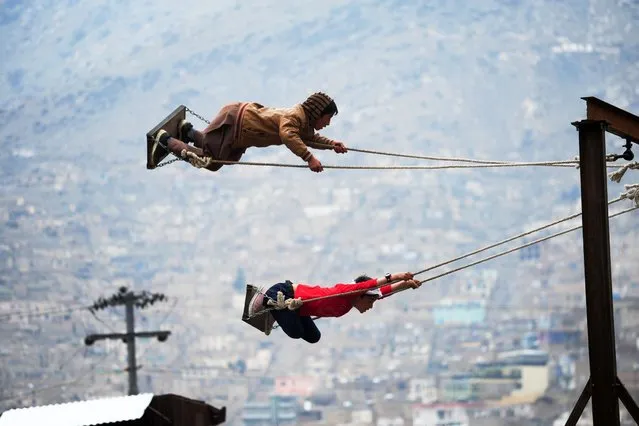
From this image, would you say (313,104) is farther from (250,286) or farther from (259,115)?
(250,286)

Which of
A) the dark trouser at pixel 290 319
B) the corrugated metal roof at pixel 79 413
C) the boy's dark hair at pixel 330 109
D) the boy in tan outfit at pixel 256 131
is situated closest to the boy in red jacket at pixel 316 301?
the dark trouser at pixel 290 319

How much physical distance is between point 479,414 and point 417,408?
1347 cm

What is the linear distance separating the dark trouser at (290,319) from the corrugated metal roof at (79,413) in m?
7.53

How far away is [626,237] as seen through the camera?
644ft

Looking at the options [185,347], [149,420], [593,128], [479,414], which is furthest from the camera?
[185,347]

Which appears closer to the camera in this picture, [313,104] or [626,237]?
[313,104]

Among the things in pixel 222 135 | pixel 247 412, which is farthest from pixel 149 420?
pixel 247 412

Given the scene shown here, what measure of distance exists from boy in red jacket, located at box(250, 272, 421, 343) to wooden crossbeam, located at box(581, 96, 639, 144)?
2.61 m

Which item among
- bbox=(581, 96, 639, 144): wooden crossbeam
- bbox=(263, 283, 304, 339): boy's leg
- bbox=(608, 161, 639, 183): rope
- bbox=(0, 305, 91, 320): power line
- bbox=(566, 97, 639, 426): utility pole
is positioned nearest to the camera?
bbox=(566, 97, 639, 426): utility pole

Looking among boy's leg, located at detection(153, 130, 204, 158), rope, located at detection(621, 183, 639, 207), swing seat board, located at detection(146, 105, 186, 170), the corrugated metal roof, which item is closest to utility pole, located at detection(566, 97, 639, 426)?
rope, located at detection(621, 183, 639, 207)

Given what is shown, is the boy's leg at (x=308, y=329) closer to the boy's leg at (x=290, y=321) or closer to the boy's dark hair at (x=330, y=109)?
the boy's leg at (x=290, y=321)

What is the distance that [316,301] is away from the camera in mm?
15242

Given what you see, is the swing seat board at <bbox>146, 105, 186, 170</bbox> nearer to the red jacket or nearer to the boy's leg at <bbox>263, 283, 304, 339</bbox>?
the boy's leg at <bbox>263, 283, 304, 339</bbox>

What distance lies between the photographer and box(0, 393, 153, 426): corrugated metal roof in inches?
876
